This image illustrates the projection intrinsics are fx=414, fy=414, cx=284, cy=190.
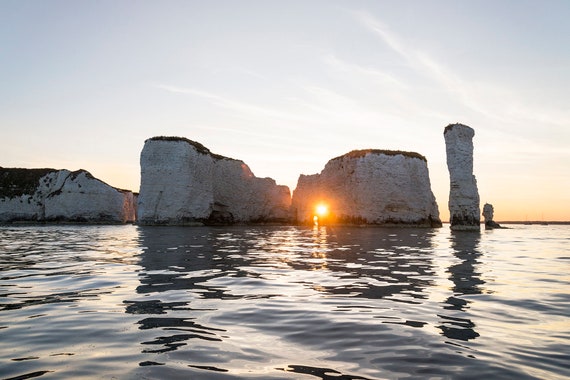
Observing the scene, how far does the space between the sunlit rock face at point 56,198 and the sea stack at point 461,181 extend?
5450 centimetres

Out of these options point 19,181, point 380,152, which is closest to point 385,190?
point 380,152

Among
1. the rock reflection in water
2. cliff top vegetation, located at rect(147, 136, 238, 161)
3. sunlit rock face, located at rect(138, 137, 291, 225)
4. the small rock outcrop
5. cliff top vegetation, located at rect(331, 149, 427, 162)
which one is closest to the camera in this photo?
the rock reflection in water

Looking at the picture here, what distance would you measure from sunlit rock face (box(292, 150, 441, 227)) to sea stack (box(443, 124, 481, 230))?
13172mm

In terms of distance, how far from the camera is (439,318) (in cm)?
561

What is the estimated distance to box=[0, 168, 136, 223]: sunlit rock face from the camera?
2662 inches

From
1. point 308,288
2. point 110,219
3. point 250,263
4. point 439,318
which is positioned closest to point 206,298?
point 308,288

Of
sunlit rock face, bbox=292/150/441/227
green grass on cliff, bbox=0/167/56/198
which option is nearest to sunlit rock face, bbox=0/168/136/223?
green grass on cliff, bbox=0/167/56/198

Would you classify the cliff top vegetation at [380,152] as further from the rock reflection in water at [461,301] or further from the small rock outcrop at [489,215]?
the rock reflection in water at [461,301]

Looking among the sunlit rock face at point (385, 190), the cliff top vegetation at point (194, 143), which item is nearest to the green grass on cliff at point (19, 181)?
the cliff top vegetation at point (194, 143)

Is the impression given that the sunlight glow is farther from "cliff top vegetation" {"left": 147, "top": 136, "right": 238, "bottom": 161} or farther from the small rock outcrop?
the small rock outcrop

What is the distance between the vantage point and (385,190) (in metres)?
55.2

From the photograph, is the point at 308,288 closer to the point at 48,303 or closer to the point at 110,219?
the point at 48,303

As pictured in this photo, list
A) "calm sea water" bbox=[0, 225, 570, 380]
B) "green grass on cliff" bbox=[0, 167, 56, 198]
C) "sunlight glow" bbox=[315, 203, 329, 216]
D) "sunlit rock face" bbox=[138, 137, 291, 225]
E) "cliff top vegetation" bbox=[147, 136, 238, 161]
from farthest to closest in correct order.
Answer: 1. "green grass on cliff" bbox=[0, 167, 56, 198]
2. "sunlight glow" bbox=[315, 203, 329, 216]
3. "cliff top vegetation" bbox=[147, 136, 238, 161]
4. "sunlit rock face" bbox=[138, 137, 291, 225]
5. "calm sea water" bbox=[0, 225, 570, 380]

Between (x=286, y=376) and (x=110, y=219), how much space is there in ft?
241
